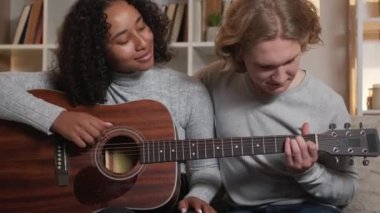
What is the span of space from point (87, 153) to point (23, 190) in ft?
0.65

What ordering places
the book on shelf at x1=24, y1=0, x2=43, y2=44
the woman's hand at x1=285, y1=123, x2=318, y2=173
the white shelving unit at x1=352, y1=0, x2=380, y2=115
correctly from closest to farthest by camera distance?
the woman's hand at x1=285, y1=123, x2=318, y2=173, the white shelving unit at x1=352, y1=0, x2=380, y2=115, the book on shelf at x1=24, y1=0, x2=43, y2=44

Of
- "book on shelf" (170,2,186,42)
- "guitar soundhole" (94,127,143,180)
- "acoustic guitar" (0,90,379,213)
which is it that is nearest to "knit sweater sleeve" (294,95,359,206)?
"acoustic guitar" (0,90,379,213)

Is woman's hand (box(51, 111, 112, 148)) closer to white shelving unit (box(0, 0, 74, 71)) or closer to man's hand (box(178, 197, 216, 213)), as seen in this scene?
man's hand (box(178, 197, 216, 213))

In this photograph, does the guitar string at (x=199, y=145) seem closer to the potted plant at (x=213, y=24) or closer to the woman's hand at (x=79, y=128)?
the woman's hand at (x=79, y=128)

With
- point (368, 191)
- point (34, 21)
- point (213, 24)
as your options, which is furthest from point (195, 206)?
point (34, 21)

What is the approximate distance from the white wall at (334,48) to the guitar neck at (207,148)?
3.72 feet

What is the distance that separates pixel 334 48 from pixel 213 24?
0.55 metres

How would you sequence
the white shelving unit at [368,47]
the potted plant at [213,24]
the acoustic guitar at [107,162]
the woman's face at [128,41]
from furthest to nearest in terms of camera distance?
the potted plant at [213,24]
the white shelving unit at [368,47]
the woman's face at [128,41]
the acoustic guitar at [107,162]

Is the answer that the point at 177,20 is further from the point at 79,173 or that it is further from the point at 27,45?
the point at 79,173

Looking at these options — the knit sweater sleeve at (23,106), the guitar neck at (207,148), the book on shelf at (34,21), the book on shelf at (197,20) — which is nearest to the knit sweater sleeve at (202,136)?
the guitar neck at (207,148)

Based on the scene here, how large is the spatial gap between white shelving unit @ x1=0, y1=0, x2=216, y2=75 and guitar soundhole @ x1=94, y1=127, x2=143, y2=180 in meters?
0.80

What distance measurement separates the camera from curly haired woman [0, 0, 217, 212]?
132 centimetres

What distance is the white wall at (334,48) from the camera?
2.21 m

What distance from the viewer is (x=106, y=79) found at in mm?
1402
